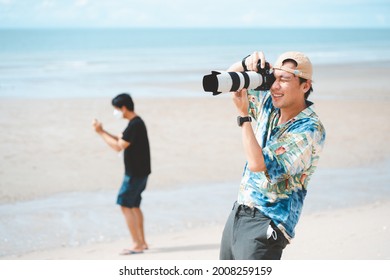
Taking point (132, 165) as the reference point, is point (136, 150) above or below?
above

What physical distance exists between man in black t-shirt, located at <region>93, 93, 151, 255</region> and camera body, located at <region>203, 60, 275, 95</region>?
2899 millimetres

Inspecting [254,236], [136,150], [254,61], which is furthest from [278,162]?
[136,150]

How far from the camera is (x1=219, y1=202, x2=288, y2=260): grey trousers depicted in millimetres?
2813

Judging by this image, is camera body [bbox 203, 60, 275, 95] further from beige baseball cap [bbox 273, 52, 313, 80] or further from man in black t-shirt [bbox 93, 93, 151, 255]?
man in black t-shirt [bbox 93, 93, 151, 255]

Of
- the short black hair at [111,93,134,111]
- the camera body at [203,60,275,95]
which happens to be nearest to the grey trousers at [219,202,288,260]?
the camera body at [203,60,275,95]

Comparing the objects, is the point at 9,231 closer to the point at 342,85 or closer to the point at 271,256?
the point at 271,256

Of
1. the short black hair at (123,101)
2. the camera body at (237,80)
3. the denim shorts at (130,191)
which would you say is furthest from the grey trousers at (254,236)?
the short black hair at (123,101)

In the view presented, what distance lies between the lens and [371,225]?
5906 millimetres

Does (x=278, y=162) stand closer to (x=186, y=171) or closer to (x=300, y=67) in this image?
(x=300, y=67)

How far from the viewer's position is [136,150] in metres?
5.70

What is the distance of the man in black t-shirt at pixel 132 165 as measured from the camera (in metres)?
5.67

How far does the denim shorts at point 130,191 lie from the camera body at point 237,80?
295 cm

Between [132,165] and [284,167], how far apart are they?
10.4 ft
